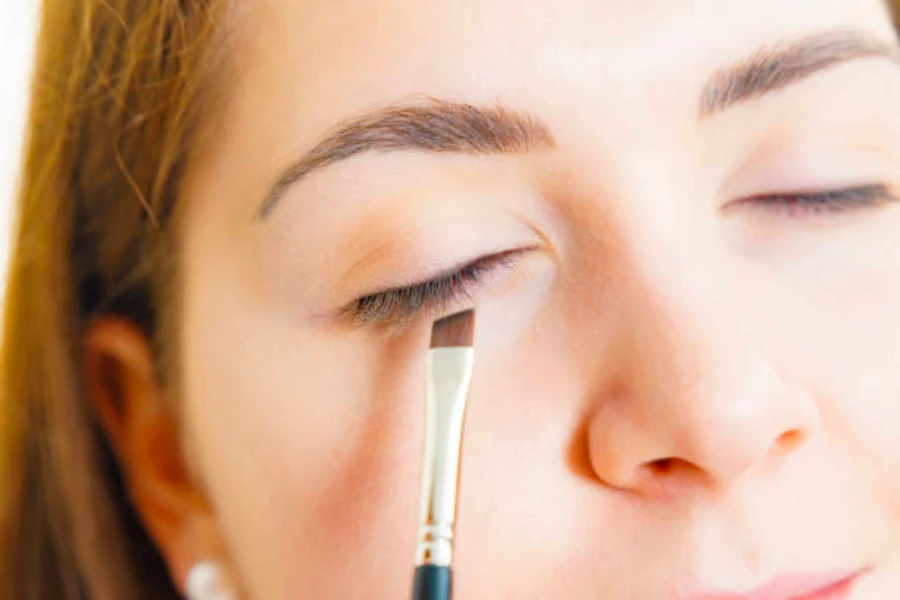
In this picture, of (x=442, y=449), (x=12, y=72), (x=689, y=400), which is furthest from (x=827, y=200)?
(x=12, y=72)

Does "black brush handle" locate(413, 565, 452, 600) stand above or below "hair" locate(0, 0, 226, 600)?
below

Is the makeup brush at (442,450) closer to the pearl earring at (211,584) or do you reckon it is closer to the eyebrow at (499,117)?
the eyebrow at (499,117)

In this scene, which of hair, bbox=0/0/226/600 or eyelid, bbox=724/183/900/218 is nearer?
eyelid, bbox=724/183/900/218

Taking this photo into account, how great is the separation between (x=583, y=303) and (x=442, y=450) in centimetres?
13

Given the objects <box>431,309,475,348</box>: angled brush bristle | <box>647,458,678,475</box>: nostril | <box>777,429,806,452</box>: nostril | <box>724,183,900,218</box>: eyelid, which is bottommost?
<box>647,458,678,475</box>: nostril

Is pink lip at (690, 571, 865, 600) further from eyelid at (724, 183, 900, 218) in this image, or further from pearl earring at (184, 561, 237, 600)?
pearl earring at (184, 561, 237, 600)

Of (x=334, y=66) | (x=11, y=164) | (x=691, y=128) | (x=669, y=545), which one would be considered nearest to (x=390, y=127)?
(x=334, y=66)

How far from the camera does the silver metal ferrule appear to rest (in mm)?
687

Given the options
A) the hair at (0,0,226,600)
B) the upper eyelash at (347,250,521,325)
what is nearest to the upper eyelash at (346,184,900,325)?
the upper eyelash at (347,250,521,325)

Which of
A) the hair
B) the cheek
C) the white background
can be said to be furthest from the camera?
the white background

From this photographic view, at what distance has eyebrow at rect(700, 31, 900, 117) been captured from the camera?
713 mm

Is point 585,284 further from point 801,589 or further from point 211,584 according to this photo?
point 211,584

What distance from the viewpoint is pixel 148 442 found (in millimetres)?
996

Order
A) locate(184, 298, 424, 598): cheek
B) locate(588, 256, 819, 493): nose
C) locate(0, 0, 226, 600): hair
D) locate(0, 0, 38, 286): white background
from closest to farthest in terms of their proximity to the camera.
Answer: locate(588, 256, 819, 493): nose → locate(184, 298, 424, 598): cheek → locate(0, 0, 226, 600): hair → locate(0, 0, 38, 286): white background
